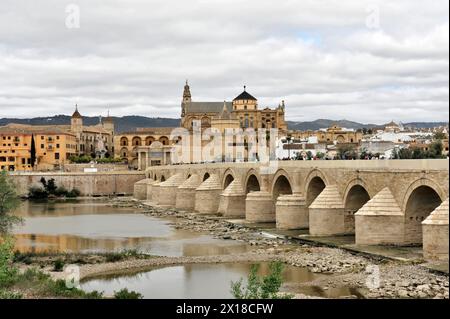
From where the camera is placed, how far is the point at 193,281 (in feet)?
78.7

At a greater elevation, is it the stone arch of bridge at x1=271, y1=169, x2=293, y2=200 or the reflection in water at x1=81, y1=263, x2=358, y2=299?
the stone arch of bridge at x1=271, y1=169, x2=293, y2=200

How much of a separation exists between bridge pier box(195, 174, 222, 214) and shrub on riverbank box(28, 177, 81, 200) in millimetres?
33178

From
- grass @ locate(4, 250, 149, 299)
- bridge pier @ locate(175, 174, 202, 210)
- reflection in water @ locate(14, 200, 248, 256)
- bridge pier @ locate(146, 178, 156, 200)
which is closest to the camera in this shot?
grass @ locate(4, 250, 149, 299)

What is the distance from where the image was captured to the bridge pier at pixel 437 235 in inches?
944

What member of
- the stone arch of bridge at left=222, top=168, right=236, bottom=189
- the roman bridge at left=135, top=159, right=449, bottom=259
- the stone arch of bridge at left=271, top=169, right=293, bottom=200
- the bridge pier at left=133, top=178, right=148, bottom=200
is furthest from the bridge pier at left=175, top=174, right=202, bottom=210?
the bridge pier at left=133, top=178, right=148, bottom=200

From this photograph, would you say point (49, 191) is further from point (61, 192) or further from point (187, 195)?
point (187, 195)

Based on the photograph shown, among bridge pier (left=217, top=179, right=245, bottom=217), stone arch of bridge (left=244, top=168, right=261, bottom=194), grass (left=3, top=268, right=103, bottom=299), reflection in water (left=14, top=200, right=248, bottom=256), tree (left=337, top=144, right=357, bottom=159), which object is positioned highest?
tree (left=337, top=144, right=357, bottom=159)

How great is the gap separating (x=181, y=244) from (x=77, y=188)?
5346 centimetres

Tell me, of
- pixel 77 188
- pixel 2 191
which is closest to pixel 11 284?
pixel 2 191

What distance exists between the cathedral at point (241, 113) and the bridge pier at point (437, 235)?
3324 inches

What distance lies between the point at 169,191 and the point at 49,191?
23165 mm

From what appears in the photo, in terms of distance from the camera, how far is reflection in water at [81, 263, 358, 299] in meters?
21.7

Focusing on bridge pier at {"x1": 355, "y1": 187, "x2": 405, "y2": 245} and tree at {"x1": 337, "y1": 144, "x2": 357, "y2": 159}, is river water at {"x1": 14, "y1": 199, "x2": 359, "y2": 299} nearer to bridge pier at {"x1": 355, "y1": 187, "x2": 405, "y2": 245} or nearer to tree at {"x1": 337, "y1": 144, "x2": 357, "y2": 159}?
bridge pier at {"x1": 355, "y1": 187, "x2": 405, "y2": 245}

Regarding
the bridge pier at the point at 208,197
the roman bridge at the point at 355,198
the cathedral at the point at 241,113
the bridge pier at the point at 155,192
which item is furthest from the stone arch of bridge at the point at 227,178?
the cathedral at the point at 241,113
